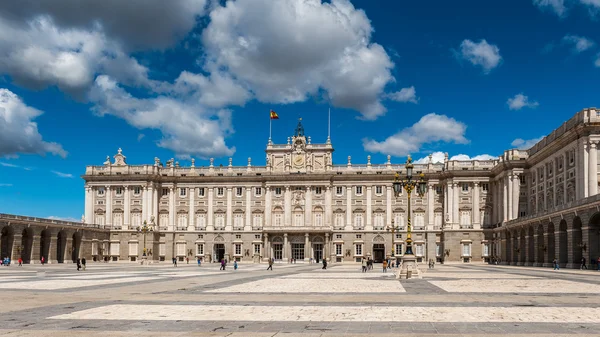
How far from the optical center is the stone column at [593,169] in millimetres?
60250

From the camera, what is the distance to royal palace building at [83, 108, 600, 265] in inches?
3730

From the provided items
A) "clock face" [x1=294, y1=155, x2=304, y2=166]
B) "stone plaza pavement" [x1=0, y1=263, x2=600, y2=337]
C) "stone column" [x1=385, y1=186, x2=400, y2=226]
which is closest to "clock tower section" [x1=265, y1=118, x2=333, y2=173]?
"clock face" [x1=294, y1=155, x2=304, y2=166]

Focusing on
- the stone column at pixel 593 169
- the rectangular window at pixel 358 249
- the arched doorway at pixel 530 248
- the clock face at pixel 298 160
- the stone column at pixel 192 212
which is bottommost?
the rectangular window at pixel 358 249

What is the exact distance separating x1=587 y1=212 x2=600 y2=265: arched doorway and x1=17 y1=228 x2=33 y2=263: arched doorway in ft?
210

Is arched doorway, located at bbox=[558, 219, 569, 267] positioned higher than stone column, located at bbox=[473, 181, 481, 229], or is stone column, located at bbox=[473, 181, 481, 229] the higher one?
stone column, located at bbox=[473, 181, 481, 229]

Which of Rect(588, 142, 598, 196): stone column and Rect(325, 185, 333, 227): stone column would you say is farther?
Rect(325, 185, 333, 227): stone column

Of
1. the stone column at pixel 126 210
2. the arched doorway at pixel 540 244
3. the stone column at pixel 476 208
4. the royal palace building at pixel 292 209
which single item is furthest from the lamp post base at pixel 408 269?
the stone column at pixel 126 210

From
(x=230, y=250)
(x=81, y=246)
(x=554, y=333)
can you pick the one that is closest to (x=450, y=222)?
(x=230, y=250)

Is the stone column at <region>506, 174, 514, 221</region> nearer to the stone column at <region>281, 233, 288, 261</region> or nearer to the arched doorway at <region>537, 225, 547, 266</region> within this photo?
the arched doorway at <region>537, 225, 547, 266</region>

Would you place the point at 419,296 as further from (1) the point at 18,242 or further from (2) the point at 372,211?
(2) the point at 372,211

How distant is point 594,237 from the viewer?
5378cm

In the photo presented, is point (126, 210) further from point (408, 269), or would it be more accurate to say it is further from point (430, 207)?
point (408, 269)

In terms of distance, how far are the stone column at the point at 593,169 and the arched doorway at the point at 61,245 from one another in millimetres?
67889

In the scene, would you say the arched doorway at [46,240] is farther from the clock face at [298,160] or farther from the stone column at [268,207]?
the clock face at [298,160]
